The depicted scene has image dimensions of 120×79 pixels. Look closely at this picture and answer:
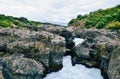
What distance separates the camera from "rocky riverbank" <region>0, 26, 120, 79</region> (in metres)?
40.3

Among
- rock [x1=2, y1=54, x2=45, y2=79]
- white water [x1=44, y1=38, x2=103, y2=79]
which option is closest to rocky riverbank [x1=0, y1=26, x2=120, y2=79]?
rock [x1=2, y1=54, x2=45, y2=79]

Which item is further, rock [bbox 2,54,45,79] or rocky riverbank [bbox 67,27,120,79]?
rocky riverbank [bbox 67,27,120,79]

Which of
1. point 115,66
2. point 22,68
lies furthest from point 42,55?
point 115,66

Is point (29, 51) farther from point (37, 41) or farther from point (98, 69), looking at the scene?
point (98, 69)

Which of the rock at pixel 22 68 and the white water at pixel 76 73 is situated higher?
the rock at pixel 22 68

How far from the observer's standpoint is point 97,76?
46156 millimetres

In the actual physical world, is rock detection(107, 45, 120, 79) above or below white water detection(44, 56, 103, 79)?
above

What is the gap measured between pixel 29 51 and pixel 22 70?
15.7ft

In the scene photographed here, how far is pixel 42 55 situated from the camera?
1726 inches

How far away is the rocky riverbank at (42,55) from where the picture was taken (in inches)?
1587

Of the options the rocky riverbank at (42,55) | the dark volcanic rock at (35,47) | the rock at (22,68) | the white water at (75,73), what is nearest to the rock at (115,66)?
the rocky riverbank at (42,55)

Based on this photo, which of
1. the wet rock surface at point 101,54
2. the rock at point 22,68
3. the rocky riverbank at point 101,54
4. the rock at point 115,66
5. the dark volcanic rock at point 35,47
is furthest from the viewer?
the dark volcanic rock at point 35,47

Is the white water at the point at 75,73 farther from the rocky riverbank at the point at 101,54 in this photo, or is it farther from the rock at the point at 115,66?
the rock at the point at 115,66

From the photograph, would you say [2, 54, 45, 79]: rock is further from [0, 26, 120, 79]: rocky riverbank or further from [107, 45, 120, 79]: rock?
[107, 45, 120, 79]: rock
